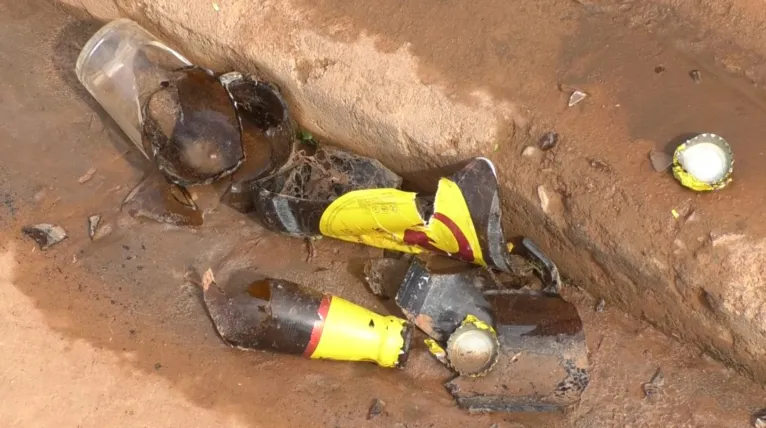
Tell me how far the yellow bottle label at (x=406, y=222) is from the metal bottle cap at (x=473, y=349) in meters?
0.27

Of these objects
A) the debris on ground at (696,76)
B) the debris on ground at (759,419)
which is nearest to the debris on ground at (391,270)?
the debris on ground at (696,76)

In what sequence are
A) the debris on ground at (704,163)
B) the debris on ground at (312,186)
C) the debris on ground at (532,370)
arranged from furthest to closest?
the debris on ground at (312,186), the debris on ground at (532,370), the debris on ground at (704,163)

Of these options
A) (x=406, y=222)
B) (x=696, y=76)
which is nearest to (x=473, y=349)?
(x=406, y=222)

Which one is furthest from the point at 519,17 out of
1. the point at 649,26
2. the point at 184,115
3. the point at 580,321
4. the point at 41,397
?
the point at 41,397

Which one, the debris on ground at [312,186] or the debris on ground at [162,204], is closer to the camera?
the debris on ground at [312,186]

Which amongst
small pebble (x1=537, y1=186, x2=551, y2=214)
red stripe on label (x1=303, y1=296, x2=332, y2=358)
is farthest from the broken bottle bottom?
small pebble (x1=537, y1=186, x2=551, y2=214)

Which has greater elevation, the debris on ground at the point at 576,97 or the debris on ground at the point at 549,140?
the debris on ground at the point at 576,97

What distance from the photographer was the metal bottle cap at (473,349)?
2.44 m

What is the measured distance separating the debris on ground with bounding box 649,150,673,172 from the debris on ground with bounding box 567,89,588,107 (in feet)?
1.06

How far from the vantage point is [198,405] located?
2453mm

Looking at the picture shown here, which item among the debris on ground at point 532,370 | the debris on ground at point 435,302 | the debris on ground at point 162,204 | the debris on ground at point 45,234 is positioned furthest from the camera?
the debris on ground at point 162,204

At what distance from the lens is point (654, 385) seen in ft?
7.98

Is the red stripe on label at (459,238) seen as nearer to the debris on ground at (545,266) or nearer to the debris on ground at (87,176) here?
the debris on ground at (545,266)

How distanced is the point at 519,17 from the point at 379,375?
1.44 metres
